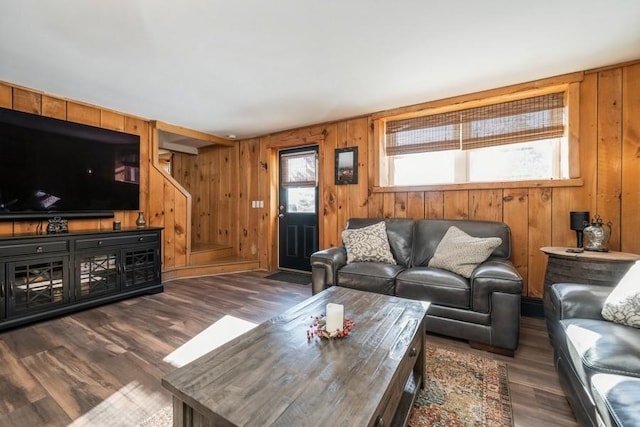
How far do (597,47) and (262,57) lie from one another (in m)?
2.56

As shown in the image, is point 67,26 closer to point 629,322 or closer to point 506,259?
point 629,322

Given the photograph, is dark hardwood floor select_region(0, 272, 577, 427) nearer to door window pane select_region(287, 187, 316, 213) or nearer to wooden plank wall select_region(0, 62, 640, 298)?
wooden plank wall select_region(0, 62, 640, 298)

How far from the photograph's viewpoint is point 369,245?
284cm

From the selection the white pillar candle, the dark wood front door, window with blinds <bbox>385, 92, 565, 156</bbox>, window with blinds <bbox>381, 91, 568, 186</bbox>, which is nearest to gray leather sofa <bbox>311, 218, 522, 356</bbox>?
window with blinds <bbox>381, 91, 568, 186</bbox>

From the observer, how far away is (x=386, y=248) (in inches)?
112

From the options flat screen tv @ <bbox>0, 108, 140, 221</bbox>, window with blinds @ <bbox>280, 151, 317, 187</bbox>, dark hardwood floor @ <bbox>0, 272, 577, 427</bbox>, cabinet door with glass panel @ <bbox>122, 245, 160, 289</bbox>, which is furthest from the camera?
window with blinds @ <bbox>280, 151, 317, 187</bbox>

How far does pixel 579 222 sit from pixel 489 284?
1.09m

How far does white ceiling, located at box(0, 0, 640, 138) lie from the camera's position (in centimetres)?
168

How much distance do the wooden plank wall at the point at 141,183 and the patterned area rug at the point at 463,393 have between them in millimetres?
3629

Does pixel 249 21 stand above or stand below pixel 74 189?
above

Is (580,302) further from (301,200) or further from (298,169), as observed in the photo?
(298,169)

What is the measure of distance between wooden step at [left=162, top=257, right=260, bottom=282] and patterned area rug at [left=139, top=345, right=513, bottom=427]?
9.11 feet

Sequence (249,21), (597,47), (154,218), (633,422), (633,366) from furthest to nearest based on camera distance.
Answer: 1. (154,218)
2. (597,47)
3. (249,21)
4. (633,366)
5. (633,422)

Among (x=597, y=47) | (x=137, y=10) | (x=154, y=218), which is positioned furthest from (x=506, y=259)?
(x=154, y=218)
